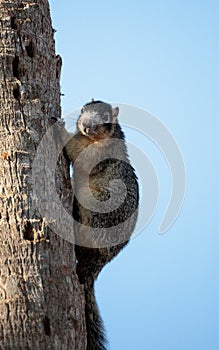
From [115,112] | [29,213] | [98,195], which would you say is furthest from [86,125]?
[29,213]

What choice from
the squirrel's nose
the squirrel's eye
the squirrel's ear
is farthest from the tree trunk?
the squirrel's ear

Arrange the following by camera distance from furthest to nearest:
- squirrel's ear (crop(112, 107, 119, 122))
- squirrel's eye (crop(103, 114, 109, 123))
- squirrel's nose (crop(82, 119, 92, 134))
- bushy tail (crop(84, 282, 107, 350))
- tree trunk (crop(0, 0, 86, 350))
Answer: squirrel's ear (crop(112, 107, 119, 122))
squirrel's eye (crop(103, 114, 109, 123))
squirrel's nose (crop(82, 119, 92, 134))
bushy tail (crop(84, 282, 107, 350))
tree trunk (crop(0, 0, 86, 350))

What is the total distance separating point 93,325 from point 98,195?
1.53m

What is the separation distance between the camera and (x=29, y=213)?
5.54 meters

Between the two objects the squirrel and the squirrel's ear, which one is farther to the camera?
the squirrel's ear

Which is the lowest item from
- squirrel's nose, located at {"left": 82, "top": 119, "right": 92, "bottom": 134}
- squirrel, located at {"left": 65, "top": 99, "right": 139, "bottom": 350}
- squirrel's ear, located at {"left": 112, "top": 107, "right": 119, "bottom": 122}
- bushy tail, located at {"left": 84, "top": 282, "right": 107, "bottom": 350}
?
bushy tail, located at {"left": 84, "top": 282, "right": 107, "bottom": 350}

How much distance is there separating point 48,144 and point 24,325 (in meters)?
1.84

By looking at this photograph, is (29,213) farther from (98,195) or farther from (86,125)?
(86,125)

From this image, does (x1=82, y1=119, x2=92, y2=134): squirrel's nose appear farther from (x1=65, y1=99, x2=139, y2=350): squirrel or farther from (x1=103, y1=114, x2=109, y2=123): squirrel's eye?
(x1=103, y1=114, x2=109, y2=123): squirrel's eye

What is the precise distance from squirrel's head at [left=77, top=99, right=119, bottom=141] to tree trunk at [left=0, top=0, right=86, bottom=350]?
1101mm

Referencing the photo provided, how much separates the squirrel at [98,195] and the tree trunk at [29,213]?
69 cm

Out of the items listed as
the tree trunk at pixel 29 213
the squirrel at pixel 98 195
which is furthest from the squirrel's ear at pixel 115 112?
the tree trunk at pixel 29 213

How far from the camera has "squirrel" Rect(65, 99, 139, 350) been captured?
6.59 meters

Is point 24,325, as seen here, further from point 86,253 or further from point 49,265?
point 86,253
